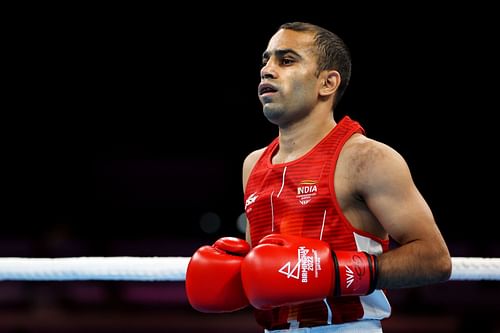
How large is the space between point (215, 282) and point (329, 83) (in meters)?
0.73

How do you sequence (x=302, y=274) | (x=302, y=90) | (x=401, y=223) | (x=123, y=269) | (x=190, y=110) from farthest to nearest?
(x=190, y=110), (x=123, y=269), (x=302, y=90), (x=401, y=223), (x=302, y=274)

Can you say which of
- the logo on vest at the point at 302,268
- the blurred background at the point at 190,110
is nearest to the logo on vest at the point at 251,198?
the logo on vest at the point at 302,268

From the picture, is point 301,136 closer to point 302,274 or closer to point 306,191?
point 306,191

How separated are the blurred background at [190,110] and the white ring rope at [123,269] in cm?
635

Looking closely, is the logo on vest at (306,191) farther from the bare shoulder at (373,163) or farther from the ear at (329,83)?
the ear at (329,83)

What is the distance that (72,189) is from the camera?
10.2 meters

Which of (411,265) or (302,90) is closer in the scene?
(411,265)

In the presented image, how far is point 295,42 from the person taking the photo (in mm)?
2059

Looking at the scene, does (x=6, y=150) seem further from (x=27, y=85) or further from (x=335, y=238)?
(x=335, y=238)

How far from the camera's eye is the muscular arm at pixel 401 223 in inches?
65.9

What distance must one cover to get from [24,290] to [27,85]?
4276 mm

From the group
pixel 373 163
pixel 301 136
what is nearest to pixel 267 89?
pixel 301 136

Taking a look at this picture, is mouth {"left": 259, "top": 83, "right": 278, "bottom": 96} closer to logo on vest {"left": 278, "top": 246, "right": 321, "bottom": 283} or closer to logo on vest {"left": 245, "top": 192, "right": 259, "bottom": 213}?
logo on vest {"left": 245, "top": 192, "right": 259, "bottom": 213}

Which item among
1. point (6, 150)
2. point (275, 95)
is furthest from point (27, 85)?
point (275, 95)
